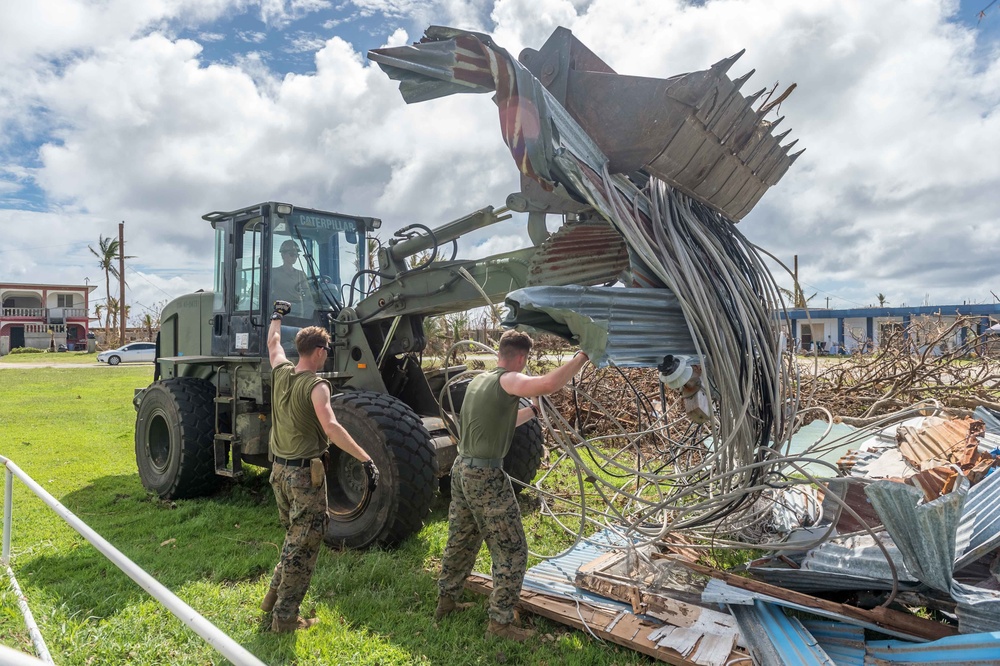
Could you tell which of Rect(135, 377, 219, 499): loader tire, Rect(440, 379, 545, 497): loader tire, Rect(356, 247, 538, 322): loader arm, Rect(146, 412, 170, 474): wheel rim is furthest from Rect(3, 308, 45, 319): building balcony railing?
Rect(440, 379, 545, 497): loader tire

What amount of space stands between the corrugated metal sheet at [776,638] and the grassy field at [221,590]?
1.85ft

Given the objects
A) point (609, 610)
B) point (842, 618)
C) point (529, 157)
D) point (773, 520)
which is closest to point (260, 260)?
point (529, 157)

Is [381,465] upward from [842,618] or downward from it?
upward

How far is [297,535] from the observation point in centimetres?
372

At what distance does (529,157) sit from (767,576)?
2696 mm

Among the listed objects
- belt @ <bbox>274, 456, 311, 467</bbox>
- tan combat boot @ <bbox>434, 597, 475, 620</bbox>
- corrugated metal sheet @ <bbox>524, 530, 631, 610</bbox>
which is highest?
belt @ <bbox>274, 456, 311, 467</bbox>

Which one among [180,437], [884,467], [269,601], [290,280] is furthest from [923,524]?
[180,437]

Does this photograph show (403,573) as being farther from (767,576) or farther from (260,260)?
(260,260)

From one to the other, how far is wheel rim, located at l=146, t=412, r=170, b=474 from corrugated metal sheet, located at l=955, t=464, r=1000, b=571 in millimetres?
6304

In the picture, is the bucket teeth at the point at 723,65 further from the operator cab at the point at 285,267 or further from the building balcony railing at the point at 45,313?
the building balcony railing at the point at 45,313

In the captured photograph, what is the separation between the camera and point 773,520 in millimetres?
4645

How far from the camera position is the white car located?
1205 inches

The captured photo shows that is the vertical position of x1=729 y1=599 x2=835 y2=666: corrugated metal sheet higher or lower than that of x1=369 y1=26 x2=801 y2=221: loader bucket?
lower

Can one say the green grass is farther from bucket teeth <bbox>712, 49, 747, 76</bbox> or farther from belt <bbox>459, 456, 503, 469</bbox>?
bucket teeth <bbox>712, 49, 747, 76</bbox>
